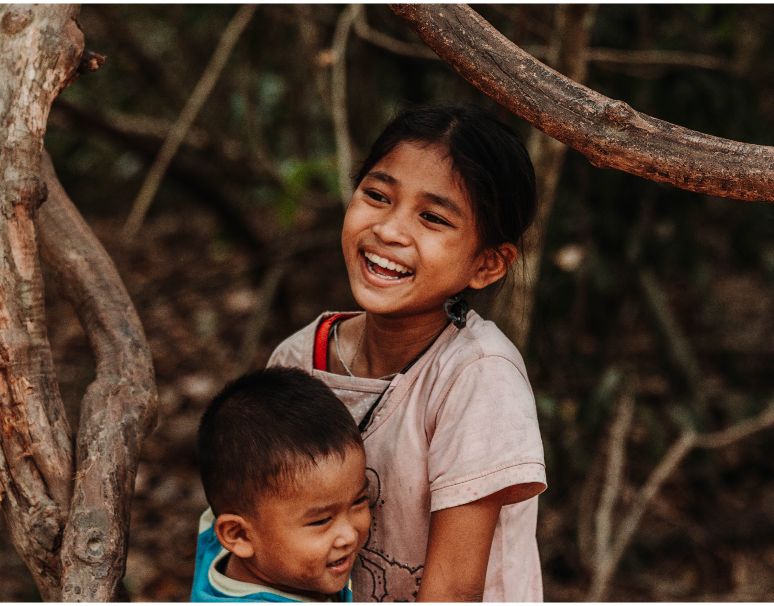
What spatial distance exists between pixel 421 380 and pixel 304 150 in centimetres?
340

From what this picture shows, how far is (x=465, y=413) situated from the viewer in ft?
5.13

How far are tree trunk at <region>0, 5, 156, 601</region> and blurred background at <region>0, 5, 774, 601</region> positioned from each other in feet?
3.85

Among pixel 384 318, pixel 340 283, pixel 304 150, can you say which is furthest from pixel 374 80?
pixel 384 318

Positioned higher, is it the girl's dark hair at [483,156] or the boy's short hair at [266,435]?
the girl's dark hair at [483,156]

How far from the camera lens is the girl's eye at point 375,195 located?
1682 millimetres

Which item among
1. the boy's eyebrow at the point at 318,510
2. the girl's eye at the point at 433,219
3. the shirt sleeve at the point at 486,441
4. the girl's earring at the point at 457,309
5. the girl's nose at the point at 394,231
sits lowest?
the boy's eyebrow at the point at 318,510

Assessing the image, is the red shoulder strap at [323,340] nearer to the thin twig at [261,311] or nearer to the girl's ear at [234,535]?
the girl's ear at [234,535]

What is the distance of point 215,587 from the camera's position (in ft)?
5.56

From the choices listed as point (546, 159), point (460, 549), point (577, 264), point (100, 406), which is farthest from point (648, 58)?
point (100, 406)

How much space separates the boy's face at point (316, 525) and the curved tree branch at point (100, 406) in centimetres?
23

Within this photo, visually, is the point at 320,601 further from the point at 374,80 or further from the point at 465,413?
the point at 374,80

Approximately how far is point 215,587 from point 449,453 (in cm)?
49

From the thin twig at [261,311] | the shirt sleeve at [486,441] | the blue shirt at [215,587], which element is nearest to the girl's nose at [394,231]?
the shirt sleeve at [486,441]

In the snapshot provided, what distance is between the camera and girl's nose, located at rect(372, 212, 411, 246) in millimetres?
1620
